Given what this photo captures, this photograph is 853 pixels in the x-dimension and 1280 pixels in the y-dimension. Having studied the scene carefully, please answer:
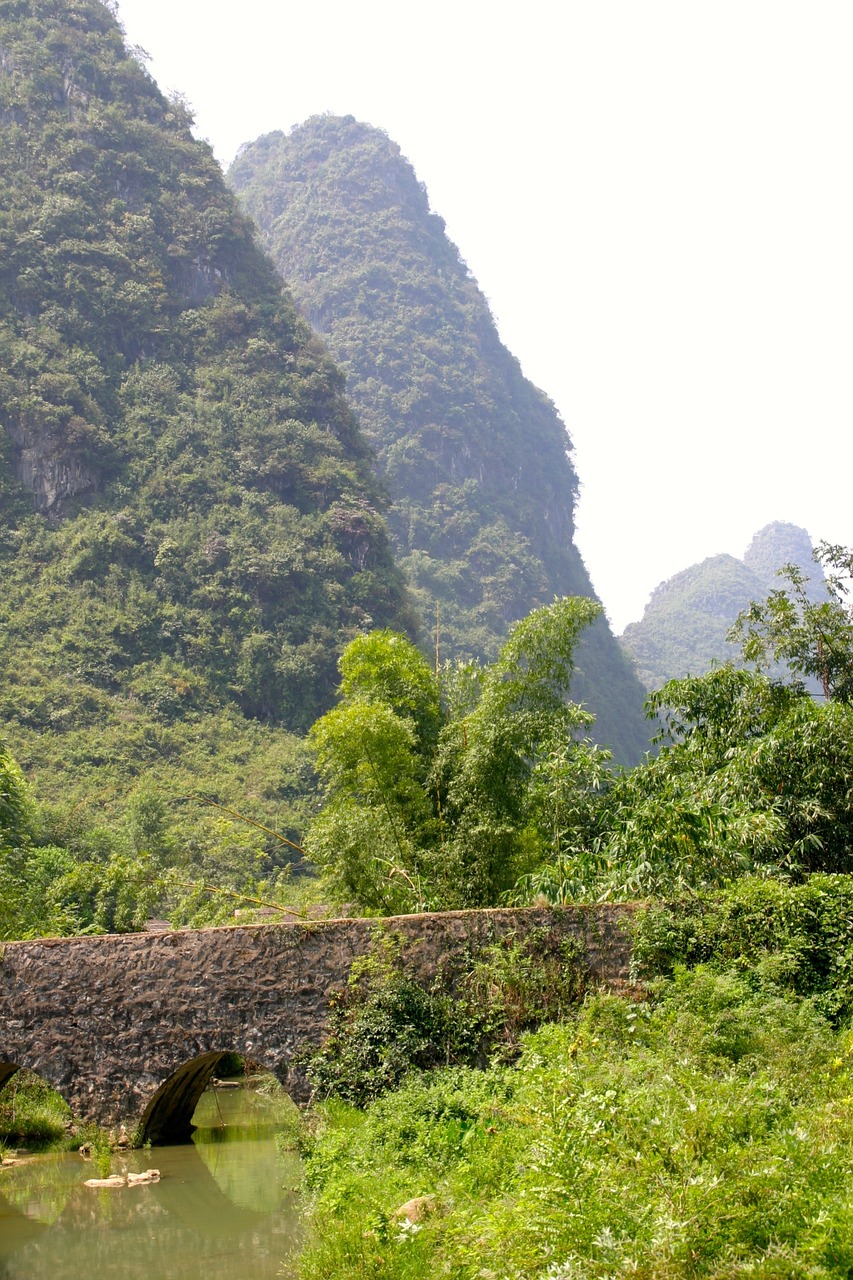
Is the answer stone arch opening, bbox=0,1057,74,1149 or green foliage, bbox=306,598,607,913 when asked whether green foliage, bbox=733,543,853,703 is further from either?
stone arch opening, bbox=0,1057,74,1149

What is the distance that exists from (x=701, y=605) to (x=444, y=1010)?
106 metres

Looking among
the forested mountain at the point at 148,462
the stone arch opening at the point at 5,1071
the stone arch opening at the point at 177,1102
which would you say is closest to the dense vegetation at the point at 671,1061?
the stone arch opening at the point at 177,1102

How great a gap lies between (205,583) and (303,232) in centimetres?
7638

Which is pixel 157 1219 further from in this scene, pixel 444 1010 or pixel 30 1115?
pixel 30 1115

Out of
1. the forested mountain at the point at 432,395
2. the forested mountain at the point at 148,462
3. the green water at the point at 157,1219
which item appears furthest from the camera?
the forested mountain at the point at 432,395

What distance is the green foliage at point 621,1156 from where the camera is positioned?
428cm

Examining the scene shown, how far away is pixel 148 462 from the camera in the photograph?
4984cm

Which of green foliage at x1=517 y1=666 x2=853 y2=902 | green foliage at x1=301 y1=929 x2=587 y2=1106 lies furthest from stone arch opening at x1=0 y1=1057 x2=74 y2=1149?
green foliage at x1=517 y1=666 x2=853 y2=902

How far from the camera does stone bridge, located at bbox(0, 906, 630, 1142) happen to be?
9539mm

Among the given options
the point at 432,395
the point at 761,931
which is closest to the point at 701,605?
the point at 432,395

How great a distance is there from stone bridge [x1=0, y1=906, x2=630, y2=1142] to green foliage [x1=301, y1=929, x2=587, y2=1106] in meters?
0.13

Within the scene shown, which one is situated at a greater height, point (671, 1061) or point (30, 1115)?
point (671, 1061)

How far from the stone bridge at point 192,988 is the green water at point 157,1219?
2.36ft

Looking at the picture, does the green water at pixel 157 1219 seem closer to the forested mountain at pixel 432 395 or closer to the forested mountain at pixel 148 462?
the forested mountain at pixel 148 462
